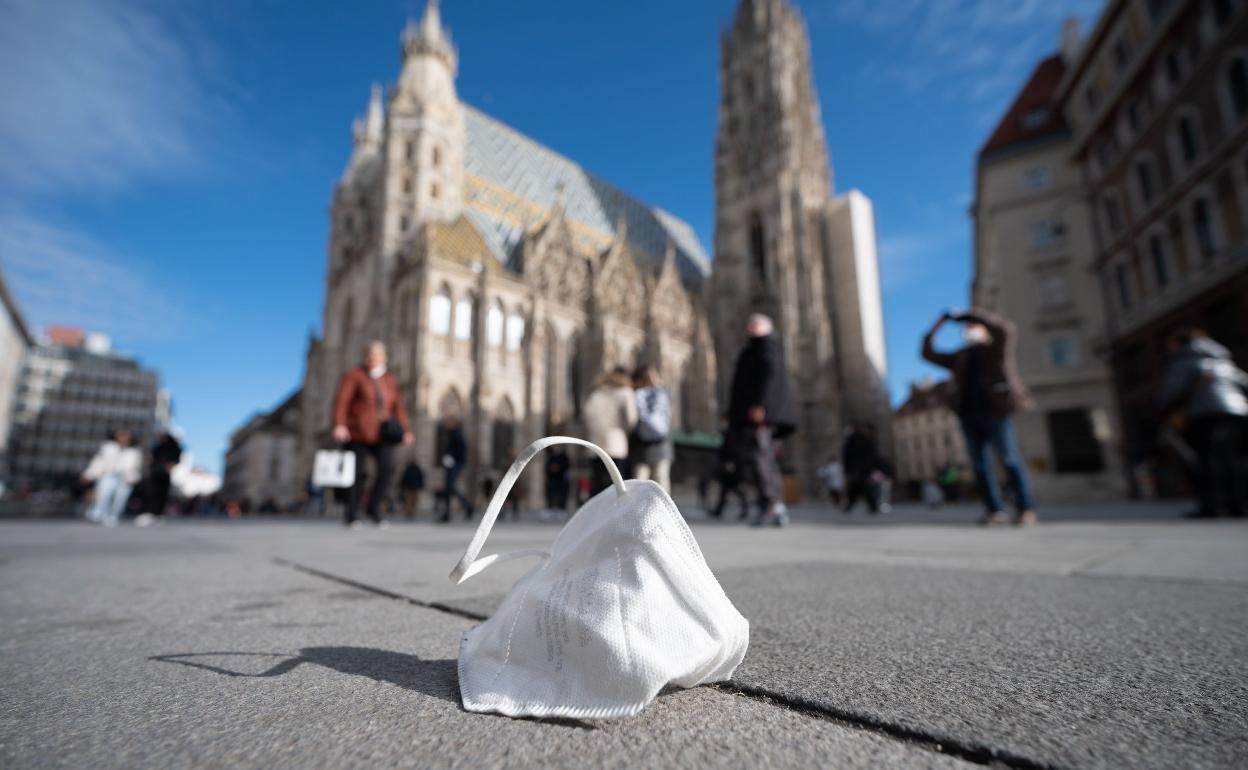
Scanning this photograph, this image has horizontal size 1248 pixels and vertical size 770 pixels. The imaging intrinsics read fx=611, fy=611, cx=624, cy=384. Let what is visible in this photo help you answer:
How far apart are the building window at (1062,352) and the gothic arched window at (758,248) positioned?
15314mm

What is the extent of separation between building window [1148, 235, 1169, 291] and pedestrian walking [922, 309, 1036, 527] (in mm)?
14498

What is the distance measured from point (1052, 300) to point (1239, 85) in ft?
23.9

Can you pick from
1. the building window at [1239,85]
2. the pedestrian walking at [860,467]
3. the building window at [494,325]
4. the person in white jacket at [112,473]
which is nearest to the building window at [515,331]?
the building window at [494,325]

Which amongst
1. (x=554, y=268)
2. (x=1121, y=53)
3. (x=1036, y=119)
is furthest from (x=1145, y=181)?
(x=554, y=268)

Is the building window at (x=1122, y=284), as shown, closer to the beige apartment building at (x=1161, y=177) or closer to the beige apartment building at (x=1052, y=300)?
the beige apartment building at (x=1161, y=177)

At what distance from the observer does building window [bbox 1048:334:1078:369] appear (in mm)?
18422

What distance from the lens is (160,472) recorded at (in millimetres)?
9703

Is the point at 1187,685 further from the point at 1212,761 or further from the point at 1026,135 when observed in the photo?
the point at 1026,135

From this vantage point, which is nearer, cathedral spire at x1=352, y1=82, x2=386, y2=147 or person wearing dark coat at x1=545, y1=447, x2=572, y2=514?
person wearing dark coat at x1=545, y1=447, x2=572, y2=514

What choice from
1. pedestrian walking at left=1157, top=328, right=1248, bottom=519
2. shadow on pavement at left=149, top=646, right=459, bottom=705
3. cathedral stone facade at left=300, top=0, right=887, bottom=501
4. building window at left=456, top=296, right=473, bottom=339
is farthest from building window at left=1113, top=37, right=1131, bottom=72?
shadow on pavement at left=149, top=646, right=459, bottom=705

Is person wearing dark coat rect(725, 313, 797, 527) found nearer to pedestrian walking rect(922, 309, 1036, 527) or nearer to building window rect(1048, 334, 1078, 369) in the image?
pedestrian walking rect(922, 309, 1036, 527)

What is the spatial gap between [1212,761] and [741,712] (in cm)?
45

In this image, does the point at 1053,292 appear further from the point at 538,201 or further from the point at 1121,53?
the point at 538,201

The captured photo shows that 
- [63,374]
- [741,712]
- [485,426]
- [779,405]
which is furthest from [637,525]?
[63,374]
